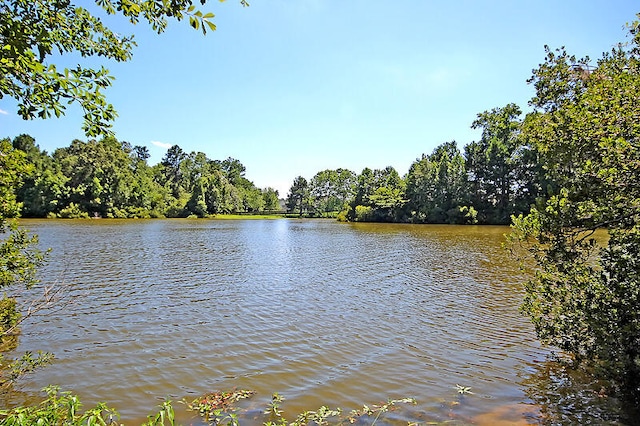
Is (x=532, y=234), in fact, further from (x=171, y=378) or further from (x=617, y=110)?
(x=171, y=378)

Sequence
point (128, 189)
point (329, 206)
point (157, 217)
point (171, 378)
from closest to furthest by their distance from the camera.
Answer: point (171, 378), point (128, 189), point (157, 217), point (329, 206)

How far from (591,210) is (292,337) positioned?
770 centimetres

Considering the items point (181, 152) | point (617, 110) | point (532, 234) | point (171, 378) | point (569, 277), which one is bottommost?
point (171, 378)

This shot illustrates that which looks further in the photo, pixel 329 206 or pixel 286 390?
pixel 329 206

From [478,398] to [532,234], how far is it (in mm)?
3299

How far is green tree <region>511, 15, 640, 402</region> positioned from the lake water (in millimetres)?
1607

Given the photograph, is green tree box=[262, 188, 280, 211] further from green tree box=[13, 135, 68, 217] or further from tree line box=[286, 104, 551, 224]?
green tree box=[13, 135, 68, 217]

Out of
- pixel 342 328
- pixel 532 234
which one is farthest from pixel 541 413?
pixel 342 328

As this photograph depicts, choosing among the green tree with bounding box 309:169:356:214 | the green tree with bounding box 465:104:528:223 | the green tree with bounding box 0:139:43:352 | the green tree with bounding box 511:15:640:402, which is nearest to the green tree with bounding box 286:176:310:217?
the green tree with bounding box 309:169:356:214

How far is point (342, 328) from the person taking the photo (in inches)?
448

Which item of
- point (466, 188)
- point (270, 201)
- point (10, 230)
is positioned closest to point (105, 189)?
point (270, 201)

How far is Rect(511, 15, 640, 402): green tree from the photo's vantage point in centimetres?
561

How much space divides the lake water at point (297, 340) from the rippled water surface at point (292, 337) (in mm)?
44

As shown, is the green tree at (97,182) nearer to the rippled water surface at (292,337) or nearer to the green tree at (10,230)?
the rippled water surface at (292,337)
